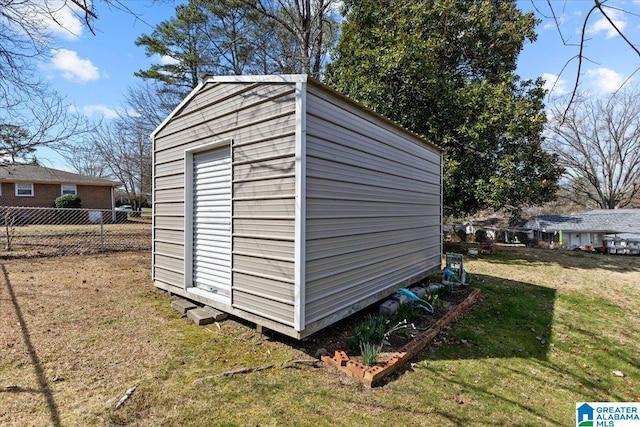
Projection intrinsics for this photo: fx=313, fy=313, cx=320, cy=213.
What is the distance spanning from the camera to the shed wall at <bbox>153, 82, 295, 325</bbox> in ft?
10.7

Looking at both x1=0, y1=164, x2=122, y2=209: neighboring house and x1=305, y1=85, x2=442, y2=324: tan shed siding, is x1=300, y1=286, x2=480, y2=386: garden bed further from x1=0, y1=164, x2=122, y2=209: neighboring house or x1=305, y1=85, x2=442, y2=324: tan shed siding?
x1=0, y1=164, x2=122, y2=209: neighboring house

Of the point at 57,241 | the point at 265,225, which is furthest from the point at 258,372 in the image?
the point at 57,241

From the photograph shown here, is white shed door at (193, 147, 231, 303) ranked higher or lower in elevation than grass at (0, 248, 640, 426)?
higher

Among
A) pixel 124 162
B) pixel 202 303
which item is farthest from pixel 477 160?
pixel 124 162

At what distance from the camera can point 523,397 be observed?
9.43 ft

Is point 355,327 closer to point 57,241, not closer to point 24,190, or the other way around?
point 57,241

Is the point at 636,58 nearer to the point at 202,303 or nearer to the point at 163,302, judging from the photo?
the point at 202,303

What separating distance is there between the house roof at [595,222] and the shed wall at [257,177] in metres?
17.4

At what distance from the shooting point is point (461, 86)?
37.0 feet

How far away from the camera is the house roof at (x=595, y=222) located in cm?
1436

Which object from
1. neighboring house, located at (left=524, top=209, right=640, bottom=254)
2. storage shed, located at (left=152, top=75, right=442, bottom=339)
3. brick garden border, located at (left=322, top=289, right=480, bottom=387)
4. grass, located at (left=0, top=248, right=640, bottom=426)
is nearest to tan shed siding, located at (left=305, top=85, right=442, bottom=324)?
storage shed, located at (left=152, top=75, right=442, bottom=339)

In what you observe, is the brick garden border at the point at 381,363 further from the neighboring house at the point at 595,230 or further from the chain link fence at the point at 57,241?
the neighboring house at the point at 595,230

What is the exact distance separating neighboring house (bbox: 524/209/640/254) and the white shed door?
16441 millimetres

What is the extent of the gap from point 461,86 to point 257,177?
10.5m
